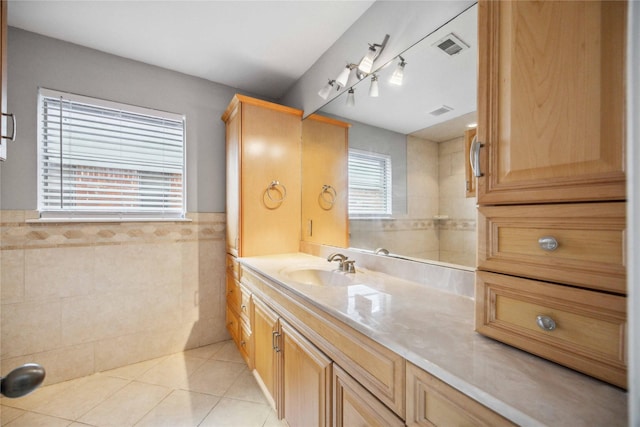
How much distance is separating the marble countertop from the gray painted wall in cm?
168

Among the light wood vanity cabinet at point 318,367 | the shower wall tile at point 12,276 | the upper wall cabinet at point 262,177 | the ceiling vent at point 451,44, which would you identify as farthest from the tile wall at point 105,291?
the ceiling vent at point 451,44

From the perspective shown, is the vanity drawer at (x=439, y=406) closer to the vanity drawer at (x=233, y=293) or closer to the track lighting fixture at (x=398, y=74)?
the track lighting fixture at (x=398, y=74)

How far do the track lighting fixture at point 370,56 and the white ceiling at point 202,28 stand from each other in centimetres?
27

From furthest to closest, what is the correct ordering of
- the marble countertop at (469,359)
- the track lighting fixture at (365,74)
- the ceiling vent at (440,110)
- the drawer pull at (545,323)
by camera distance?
1. the track lighting fixture at (365,74)
2. the ceiling vent at (440,110)
3. the drawer pull at (545,323)
4. the marble countertop at (469,359)

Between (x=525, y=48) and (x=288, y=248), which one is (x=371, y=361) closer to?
(x=525, y=48)

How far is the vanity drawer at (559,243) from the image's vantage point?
0.53m

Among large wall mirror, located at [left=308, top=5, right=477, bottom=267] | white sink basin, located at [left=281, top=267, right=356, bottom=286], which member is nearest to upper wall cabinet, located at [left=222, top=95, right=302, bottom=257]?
white sink basin, located at [left=281, top=267, right=356, bottom=286]

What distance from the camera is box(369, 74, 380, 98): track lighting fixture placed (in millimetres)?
1599

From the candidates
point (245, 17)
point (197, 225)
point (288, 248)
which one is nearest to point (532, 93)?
point (245, 17)

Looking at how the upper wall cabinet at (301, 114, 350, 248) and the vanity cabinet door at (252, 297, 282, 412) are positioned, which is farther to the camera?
the upper wall cabinet at (301, 114, 350, 248)

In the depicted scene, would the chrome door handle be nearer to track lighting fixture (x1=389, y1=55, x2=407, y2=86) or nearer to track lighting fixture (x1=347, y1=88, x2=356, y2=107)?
track lighting fixture (x1=389, y1=55, x2=407, y2=86)

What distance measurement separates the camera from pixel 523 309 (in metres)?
0.66

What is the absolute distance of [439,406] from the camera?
600mm

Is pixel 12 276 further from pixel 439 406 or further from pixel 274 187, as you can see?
pixel 439 406
